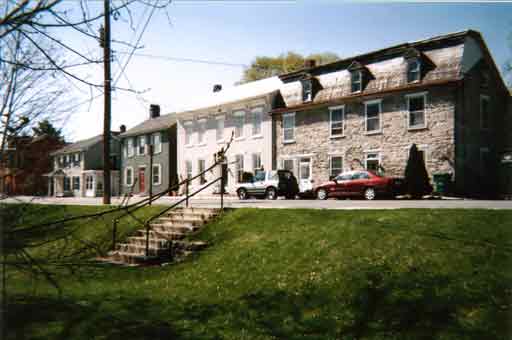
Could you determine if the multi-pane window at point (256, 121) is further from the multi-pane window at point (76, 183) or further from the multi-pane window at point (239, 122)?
the multi-pane window at point (76, 183)

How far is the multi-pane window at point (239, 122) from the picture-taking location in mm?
31359

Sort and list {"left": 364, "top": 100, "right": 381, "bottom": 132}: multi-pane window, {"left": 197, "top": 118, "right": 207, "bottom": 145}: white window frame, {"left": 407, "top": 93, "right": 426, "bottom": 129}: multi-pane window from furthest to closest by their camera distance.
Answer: {"left": 197, "top": 118, "right": 207, "bottom": 145}: white window frame, {"left": 364, "top": 100, "right": 381, "bottom": 132}: multi-pane window, {"left": 407, "top": 93, "right": 426, "bottom": 129}: multi-pane window

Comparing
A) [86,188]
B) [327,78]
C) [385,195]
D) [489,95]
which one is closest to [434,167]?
[385,195]

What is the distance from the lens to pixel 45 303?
21.6 ft

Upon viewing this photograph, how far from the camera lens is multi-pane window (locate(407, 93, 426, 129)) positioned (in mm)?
22016

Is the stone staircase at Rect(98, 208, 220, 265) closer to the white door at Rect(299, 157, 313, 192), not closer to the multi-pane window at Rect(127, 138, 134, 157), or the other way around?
the white door at Rect(299, 157, 313, 192)

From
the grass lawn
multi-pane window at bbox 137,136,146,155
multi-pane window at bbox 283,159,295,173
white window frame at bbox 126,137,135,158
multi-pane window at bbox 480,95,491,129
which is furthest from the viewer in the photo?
white window frame at bbox 126,137,135,158

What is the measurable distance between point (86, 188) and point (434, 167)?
36.6 metres

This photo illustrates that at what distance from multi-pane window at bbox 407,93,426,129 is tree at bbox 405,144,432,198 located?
2229 mm

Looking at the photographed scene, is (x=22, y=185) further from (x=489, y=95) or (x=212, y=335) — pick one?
(x=489, y=95)

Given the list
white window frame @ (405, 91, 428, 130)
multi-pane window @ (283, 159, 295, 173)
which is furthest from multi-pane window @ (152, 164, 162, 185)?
white window frame @ (405, 91, 428, 130)

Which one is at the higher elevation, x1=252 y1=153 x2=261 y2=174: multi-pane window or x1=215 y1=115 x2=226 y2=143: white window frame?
x1=215 y1=115 x2=226 y2=143: white window frame

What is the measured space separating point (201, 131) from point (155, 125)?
7.73 metres

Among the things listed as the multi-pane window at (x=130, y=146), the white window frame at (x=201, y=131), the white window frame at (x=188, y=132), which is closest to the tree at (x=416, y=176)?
the white window frame at (x=201, y=131)
